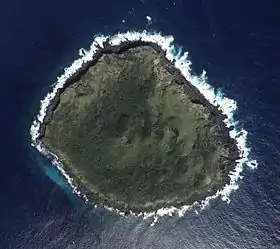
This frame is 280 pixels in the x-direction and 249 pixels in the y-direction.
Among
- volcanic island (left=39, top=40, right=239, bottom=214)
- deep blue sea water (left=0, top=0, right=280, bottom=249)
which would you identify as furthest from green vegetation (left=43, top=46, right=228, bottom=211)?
deep blue sea water (left=0, top=0, right=280, bottom=249)

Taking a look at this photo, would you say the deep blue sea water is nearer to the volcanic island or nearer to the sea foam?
the sea foam

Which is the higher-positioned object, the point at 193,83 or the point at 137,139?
the point at 193,83

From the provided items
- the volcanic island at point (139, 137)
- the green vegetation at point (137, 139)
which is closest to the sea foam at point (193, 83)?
the volcanic island at point (139, 137)

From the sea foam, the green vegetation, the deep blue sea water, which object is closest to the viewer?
the deep blue sea water

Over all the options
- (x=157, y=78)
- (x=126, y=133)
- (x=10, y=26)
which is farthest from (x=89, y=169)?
(x=10, y=26)

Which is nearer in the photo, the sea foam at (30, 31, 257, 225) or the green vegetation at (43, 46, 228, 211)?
the green vegetation at (43, 46, 228, 211)

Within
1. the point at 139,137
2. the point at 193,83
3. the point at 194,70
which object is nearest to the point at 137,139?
the point at 139,137

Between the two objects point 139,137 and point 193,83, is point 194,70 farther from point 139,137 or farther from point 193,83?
point 139,137
